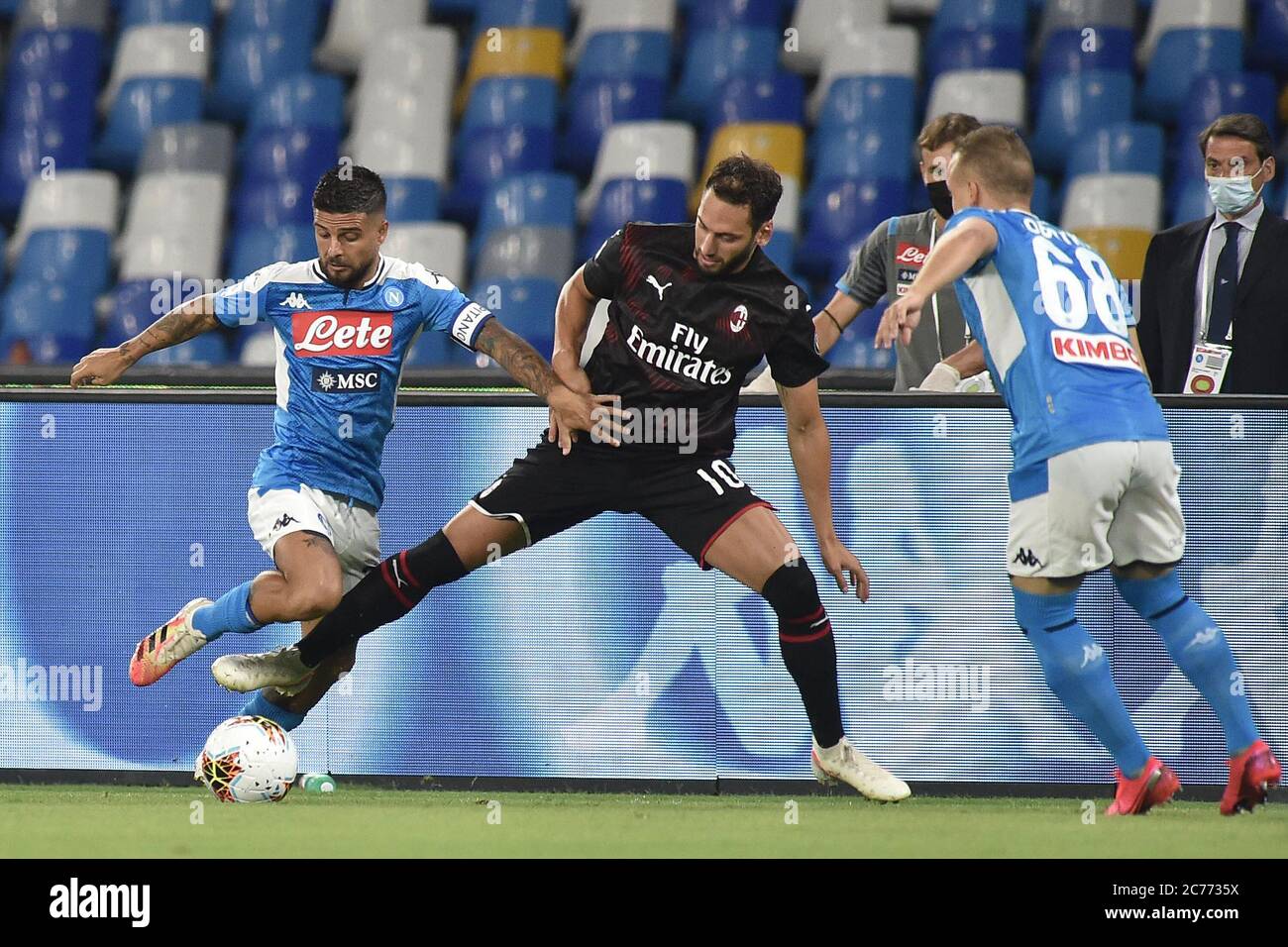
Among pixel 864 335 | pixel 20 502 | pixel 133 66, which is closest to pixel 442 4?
pixel 133 66

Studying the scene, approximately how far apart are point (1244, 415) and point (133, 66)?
24.0 feet

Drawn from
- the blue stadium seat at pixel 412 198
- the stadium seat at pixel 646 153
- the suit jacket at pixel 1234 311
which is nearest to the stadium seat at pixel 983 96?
the stadium seat at pixel 646 153

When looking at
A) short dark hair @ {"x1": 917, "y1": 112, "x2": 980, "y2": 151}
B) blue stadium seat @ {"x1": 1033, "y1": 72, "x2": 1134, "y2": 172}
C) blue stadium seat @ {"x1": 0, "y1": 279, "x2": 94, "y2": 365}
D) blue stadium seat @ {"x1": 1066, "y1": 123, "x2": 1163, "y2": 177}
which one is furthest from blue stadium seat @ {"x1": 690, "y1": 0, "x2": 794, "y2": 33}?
short dark hair @ {"x1": 917, "y1": 112, "x2": 980, "y2": 151}

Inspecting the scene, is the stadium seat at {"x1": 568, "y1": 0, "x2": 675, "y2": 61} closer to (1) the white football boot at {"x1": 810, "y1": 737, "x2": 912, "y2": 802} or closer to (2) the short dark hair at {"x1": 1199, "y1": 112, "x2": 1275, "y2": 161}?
(2) the short dark hair at {"x1": 1199, "y1": 112, "x2": 1275, "y2": 161}

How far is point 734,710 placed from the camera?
5.60 meters

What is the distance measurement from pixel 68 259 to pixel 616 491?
18.6 feet

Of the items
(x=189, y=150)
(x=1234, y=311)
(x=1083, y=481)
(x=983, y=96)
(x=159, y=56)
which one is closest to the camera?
(x=1083, y=481)

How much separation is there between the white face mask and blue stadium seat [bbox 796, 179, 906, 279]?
3.40 metres

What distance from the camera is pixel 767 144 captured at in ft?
32.1

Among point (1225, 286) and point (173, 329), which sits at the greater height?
point (1225, 286)

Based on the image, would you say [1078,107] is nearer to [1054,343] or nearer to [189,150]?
[189,150]

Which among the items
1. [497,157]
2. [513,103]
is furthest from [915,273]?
[513,103]

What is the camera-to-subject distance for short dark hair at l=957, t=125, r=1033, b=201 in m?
4.77

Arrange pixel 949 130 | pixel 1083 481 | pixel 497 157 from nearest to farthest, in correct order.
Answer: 1. pixel 1083 481
2. pixel 949 130
3. pixel 497 157
